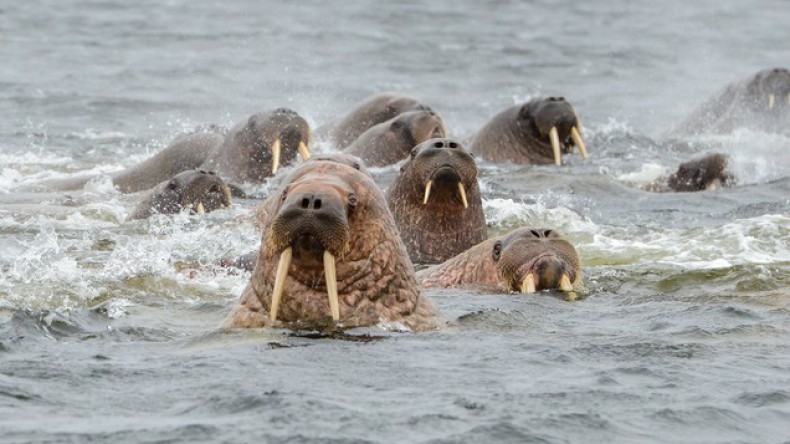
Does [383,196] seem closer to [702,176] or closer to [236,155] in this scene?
[236,155]

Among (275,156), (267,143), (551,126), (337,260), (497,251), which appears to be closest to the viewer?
(337,260)

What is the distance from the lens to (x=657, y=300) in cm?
1127

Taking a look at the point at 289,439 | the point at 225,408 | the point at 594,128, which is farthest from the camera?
the point at 594,128

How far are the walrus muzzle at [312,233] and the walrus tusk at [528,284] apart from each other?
2720 millimetres

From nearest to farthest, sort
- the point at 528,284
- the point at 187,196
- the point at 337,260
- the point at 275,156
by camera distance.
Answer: the point at 337,260 < the point at 528,284 < the point at 187,196 < the point at 275,156

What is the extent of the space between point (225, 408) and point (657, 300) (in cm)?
438

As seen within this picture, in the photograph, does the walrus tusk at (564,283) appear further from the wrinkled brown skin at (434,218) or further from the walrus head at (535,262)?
the wrinkled brown skin at (434,218)

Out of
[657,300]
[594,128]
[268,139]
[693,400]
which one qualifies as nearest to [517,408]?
[693,400]

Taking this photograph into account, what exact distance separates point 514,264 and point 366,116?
8775 mm

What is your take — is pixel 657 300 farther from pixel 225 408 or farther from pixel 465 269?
pixel 225 408

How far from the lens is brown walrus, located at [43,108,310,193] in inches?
672

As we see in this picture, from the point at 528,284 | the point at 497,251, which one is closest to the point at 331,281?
the point at 528,284

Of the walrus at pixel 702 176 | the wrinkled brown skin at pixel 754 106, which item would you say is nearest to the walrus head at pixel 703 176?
the walrus at pixel 702 176

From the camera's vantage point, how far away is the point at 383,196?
29.2ft
